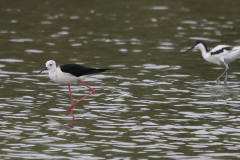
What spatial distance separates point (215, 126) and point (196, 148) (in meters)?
1.36

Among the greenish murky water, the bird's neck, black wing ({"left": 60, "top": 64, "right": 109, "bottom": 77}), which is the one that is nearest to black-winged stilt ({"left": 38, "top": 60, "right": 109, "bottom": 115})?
black wing ({"left": 60, "top": 64, "right": 109, "bottom": 77})

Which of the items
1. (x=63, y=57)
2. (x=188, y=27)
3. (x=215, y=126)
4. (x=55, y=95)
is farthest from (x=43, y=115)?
(x=188, y=27)

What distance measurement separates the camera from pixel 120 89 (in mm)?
12656

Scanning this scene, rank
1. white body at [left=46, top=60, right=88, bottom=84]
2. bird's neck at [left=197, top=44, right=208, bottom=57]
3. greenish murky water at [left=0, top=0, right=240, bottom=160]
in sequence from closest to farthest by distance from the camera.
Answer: greenish murky water at [left=0, top=0, right=240, bottom=160], white body at [left=46, top=60, right=88, bottom=84], bird's neck at [left=197, top=44, right=208, bottom=57]

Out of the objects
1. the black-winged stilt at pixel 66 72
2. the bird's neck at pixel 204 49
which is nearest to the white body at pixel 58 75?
the black-winged stilt at pixel 66 72

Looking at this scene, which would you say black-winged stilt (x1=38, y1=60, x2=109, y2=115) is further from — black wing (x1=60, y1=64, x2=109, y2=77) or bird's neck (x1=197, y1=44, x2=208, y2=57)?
bird's neck (x1=197, y1=44, x2=208, y2=57)

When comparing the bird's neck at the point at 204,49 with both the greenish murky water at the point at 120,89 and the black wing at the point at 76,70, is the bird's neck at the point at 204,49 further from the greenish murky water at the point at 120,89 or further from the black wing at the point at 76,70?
the black wing at the point at 76,70

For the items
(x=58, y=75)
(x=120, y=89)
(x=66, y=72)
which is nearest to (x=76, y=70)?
(x=66, y=72)

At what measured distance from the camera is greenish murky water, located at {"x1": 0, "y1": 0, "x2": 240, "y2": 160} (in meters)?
8.55

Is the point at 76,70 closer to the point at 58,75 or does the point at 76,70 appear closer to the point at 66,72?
the point at 66,72

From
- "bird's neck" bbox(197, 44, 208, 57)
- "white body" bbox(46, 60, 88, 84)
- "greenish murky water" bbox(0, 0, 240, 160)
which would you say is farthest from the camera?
"bird's neck" bbox(197, 44, 208, 57)

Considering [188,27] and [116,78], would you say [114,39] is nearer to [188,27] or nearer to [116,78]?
[188,27]

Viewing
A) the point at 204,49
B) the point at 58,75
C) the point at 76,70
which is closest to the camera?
the point at 58,75

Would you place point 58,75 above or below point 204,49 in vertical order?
below
